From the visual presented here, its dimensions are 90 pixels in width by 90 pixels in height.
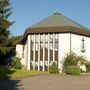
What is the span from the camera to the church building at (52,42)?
46.0 m

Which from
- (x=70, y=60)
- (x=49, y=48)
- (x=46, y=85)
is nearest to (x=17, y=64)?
(x=49, y=48)

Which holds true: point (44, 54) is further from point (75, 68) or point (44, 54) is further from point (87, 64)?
point (75, 68)

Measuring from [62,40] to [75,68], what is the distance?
7.81m

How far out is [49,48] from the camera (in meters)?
47.3

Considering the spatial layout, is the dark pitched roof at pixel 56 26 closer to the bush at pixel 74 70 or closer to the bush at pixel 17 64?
the bush at pixel 17 64

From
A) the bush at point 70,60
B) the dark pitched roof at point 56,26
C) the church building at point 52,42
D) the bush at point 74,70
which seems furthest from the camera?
the church building at point 52,42

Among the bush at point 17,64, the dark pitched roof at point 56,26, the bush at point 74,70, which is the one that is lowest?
the bush at point 74,70

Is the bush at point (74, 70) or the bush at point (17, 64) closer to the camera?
the bush at point (74, 70)

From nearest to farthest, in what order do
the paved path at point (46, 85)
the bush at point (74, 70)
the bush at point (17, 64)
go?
1. the paved path at point (46, 85)
2. the bush at point (74, 70)
3. the bush at point (17, 64)

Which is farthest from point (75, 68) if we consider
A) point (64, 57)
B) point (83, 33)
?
point (83, 33)

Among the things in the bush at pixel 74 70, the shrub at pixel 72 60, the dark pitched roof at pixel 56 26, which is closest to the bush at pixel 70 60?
the shrub at pixel 72 60

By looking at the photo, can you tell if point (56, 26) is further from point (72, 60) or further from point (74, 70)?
point (74, 70)

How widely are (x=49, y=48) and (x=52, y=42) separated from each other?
1.00m

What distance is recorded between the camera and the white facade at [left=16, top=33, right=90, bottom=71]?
46.1 metres
